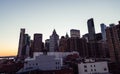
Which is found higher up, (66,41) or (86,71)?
(66,41)

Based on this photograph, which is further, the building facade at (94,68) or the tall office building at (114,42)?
the tall office building at (114,42)

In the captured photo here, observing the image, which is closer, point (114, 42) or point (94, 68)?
point (94, 68)

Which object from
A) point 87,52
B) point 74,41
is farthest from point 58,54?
point 87,52

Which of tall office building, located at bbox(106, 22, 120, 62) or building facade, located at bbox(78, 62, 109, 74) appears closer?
building facade, located at bbox(78, 62, 109, 74)

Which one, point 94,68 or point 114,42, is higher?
point 114,42

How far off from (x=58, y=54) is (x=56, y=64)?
6831cm

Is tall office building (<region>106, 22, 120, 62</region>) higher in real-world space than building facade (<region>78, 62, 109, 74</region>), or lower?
higher

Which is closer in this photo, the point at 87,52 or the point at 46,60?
the point at 46,60

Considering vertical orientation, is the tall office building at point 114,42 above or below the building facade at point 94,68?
above

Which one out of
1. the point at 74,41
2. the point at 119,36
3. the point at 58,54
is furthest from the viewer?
the point at 74,41

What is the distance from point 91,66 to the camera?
75750 mm

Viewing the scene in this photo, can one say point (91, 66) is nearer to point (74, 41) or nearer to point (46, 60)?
point (46, 60)

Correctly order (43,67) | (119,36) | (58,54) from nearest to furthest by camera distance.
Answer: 1. (43,67)
2. (119,36)
3. (58,54)

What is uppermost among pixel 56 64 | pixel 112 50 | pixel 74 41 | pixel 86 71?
pixel 74 41
